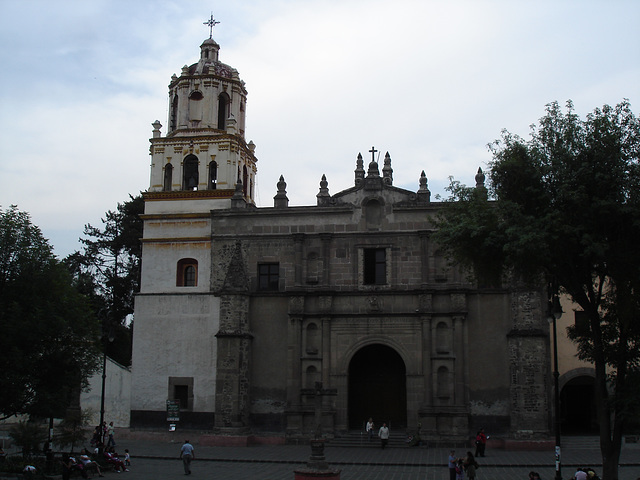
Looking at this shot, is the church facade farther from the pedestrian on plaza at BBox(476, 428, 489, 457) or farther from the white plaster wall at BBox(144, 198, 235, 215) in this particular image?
the pedestrian on plaza at BBox(476, 428, 489, 457)

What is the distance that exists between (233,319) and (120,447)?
7.27 meters

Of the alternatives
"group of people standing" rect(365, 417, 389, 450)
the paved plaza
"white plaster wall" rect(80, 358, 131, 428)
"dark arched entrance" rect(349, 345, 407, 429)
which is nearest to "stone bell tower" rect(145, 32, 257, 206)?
"white plaster wall" rect(80, 358, 131, 428)

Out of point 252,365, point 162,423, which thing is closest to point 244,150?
point 252,365

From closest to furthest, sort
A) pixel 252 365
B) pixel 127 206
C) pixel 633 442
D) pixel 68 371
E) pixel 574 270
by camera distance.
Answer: pixel 574 270 < pixel 68 371 < pixel 633 442 < pixel 252 365 < pixel 127 206

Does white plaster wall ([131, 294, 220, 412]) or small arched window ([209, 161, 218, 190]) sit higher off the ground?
small arched window ([209, 161, 218, 190])

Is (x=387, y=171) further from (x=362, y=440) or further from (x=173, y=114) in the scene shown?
(x=362, y=440)

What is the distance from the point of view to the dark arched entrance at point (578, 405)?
34656 mm

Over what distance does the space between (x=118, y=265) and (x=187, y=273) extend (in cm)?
1984

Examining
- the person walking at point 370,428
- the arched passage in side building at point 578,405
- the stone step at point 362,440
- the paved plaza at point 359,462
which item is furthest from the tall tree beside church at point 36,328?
the arched passage in side building at point 578,405

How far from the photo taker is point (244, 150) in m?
37.7

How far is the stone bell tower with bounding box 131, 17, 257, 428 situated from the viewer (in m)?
33.5

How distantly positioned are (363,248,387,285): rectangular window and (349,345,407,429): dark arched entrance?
3.14 m

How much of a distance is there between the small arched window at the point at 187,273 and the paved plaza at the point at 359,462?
768cm

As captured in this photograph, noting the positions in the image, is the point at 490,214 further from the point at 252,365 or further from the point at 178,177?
the point at 178,177
